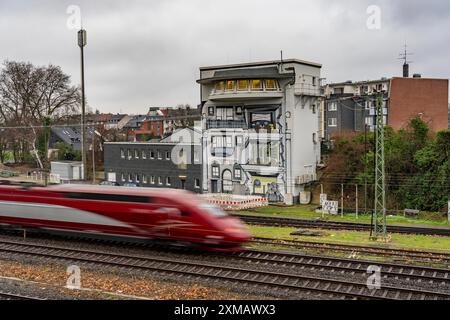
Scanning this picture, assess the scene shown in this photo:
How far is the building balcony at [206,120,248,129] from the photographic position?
160 feet

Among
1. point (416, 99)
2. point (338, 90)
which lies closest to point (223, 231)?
point (416, 99)

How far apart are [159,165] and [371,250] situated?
3420 cm

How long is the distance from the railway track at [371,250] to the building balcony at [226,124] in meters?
26.6

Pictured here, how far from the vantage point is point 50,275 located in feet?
54.0

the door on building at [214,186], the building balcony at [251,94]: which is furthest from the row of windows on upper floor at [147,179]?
the building balcony at [251,94]

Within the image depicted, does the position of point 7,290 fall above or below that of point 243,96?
below

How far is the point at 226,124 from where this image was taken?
163ft

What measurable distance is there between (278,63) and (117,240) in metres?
31.1

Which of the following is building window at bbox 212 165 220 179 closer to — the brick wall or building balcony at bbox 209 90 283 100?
building balcony at bbox 209 90 283 100

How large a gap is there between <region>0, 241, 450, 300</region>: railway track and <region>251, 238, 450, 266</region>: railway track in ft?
12.9

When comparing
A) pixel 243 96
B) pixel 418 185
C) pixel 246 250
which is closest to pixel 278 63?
pixel 243 96

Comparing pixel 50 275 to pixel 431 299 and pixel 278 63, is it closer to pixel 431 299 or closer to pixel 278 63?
pixel 431 299

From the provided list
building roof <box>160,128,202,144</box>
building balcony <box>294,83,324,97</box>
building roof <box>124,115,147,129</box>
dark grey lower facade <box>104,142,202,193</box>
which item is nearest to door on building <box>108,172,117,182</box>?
dark grey lower facade <box>104,142,202,193</box>

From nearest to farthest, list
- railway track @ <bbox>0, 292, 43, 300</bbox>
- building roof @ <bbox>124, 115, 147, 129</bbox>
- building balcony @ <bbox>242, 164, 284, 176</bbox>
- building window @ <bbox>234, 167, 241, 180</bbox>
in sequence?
railway track @ <bbox>0, 292, 43, 300</bbox> < building balcony @ <bbox>242, 164, 284, 176</bbox> < building window @ <bbox>234, 167, 241, 180</bbox> < building roof @ <bbox>124, 115, 147, 129</bbox>
